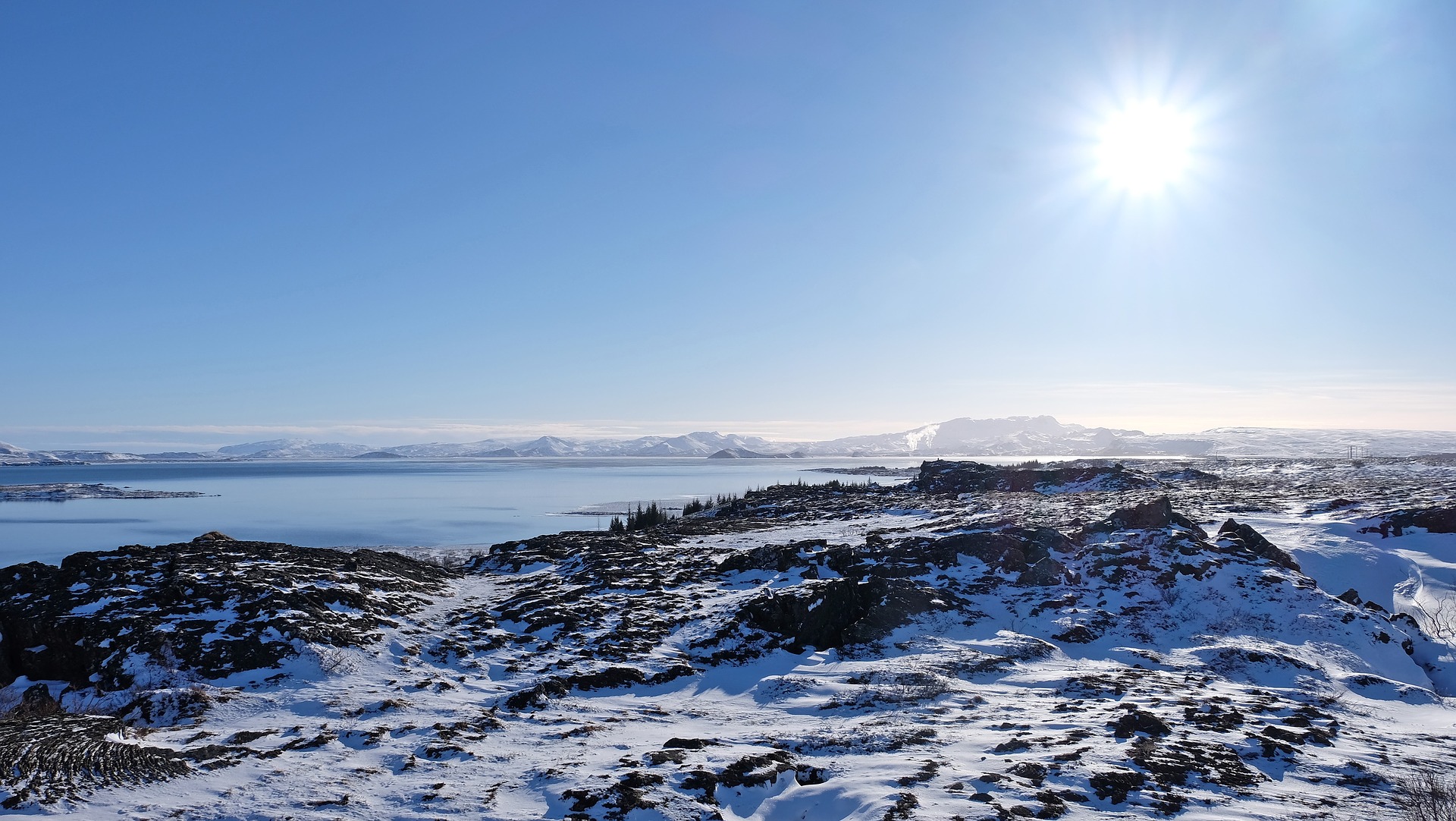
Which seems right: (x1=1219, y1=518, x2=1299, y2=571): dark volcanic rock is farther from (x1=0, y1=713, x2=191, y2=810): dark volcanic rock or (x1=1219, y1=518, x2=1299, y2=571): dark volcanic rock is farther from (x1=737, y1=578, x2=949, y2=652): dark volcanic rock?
(x1=0, y1=713, x2=191, y2=810): dark volcanic rock

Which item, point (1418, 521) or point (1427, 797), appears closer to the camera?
point (1427, 797)

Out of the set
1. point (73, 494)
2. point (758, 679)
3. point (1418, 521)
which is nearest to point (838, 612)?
point (758, 679)

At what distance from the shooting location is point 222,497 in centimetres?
7412

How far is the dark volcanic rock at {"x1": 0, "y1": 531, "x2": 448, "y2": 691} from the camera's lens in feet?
43.4

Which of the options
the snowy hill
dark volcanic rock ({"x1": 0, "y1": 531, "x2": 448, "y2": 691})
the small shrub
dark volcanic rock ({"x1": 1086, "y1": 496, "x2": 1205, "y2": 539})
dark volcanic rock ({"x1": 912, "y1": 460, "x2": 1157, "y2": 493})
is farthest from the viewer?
dark volcanic rock ({"x1": 912, "y1": 460, "x2": 1157, "y2": 493})

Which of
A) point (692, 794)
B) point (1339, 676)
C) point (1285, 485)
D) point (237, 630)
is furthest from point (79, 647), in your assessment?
point (1285, 485)

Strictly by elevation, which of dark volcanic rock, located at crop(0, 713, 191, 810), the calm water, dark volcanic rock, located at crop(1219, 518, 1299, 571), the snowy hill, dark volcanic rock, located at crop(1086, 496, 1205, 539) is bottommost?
the calm water

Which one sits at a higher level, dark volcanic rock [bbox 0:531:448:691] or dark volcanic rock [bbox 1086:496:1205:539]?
dark volcanic rock [bbox 1086:496:1205:539]

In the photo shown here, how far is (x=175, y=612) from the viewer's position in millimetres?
14984

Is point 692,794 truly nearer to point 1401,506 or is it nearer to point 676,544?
point 676,544

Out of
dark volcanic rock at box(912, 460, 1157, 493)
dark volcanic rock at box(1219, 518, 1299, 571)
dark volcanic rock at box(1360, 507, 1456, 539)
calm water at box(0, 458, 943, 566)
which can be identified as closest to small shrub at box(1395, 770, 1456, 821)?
dark volcanic rock at box(1219, 518, 1299, 571)

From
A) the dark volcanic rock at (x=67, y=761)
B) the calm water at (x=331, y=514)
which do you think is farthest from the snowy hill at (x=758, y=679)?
the calm water at (x=331, y=514)

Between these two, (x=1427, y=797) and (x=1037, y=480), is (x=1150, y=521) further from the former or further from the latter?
(x=1037, y=480)

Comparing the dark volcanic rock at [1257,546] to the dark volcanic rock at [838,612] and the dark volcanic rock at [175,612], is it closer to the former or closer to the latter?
the dark volcanic rock at [838,612]
